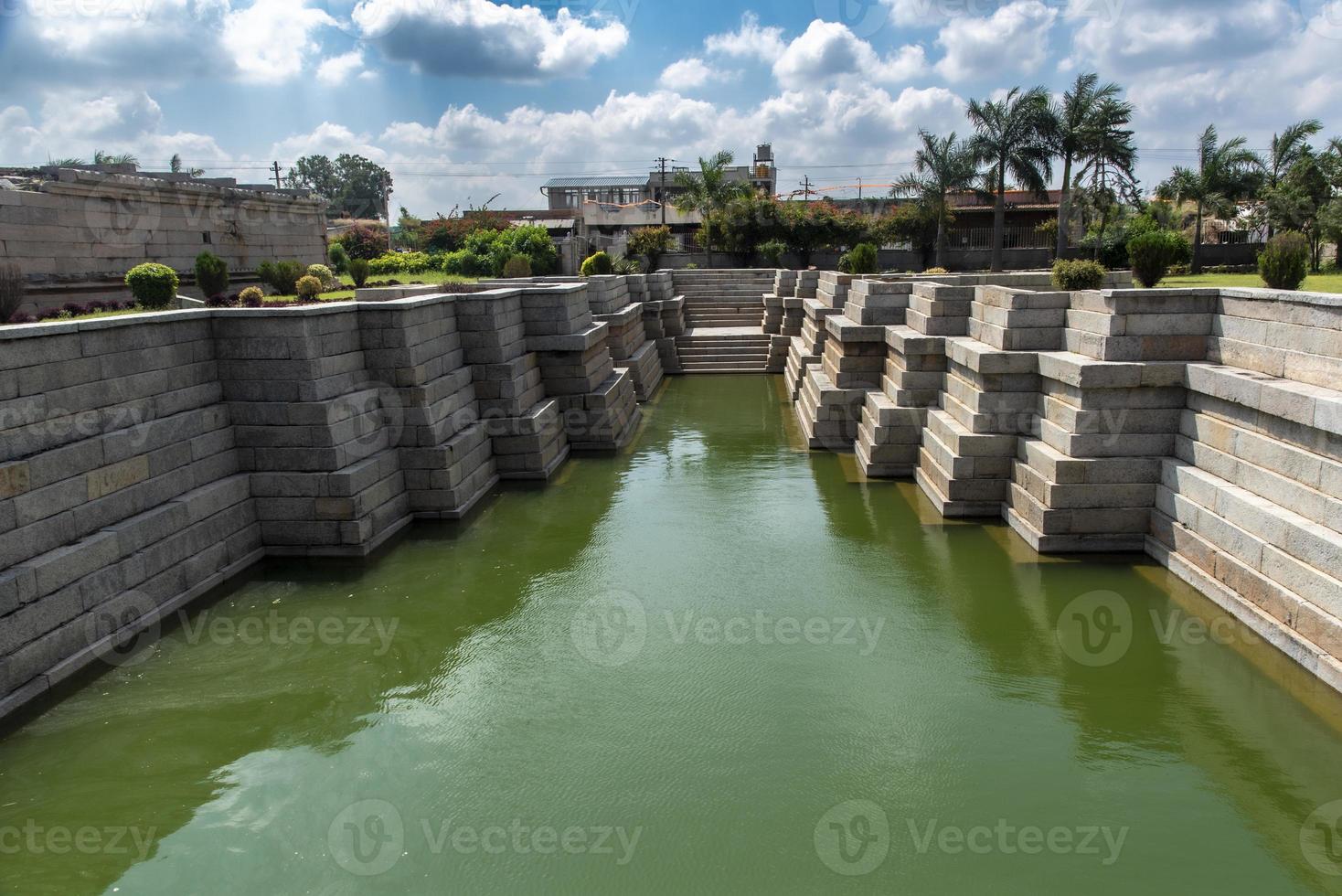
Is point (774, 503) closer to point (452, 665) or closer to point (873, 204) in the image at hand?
point (452, 665)

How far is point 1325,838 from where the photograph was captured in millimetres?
3887

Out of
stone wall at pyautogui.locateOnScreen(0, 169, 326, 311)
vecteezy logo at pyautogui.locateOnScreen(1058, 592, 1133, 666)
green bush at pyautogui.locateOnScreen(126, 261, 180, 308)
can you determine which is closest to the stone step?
vecteezy logo at pyautogui.locateOnScreen(1058, 592, 1133, 666)

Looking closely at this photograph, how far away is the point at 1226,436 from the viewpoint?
245 inches

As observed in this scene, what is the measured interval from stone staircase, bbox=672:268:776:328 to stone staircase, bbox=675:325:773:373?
203 centimetres

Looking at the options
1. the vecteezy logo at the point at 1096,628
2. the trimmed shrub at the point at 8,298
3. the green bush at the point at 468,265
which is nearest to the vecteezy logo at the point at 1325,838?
the vecteezy logo at the point at 1096,628

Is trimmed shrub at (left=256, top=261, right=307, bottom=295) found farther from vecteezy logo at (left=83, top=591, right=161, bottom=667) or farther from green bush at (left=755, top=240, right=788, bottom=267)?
green bush at (left=755, top=240, right=788, bottom=267)

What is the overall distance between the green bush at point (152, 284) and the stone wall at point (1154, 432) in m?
12.6

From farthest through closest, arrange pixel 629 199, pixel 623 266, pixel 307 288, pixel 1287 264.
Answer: pixel 629 199, pixel 623 266, pixel 307 288, pixel 1287 264

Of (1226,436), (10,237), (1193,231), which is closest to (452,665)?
(1226,436)

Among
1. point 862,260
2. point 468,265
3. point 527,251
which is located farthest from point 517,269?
point 862,260

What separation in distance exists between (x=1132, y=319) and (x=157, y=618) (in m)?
7.93

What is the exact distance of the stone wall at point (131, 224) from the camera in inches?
634

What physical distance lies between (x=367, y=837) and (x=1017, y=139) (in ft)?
100

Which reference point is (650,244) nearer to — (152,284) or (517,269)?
(517,269)
